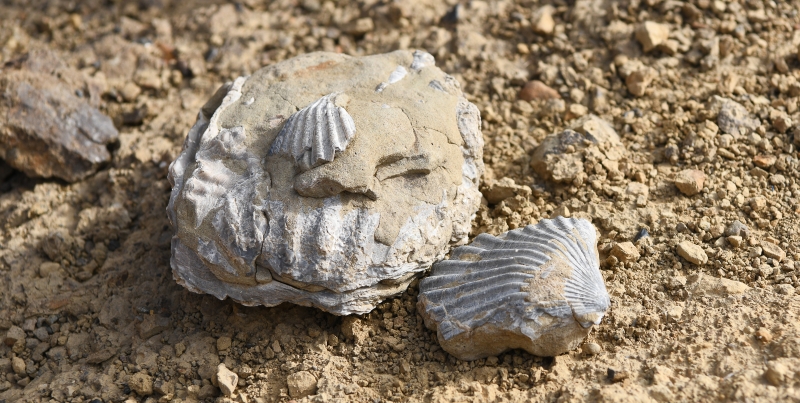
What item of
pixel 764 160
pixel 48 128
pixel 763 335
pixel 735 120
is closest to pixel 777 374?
pixel 763 335

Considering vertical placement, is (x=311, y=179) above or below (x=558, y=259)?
above

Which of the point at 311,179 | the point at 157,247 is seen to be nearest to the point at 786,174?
the point at 311,179

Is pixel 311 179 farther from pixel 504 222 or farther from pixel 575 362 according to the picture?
pixel 575 362

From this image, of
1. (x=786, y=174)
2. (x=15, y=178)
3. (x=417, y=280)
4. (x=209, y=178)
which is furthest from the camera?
(x=15, y=178)

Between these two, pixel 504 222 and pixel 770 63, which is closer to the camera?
pixel 504 222

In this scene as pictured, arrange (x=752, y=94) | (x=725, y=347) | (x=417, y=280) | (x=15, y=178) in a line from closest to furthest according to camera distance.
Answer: (x=725, y=347), (x=417, y=280), (x=752, y=94), (x=15, y=178)

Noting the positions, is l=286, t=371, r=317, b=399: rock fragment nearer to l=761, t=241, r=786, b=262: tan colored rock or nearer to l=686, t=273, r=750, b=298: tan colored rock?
l=686, t=273, r=750, b=298: tan colored rock

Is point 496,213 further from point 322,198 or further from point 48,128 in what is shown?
point 48,128
